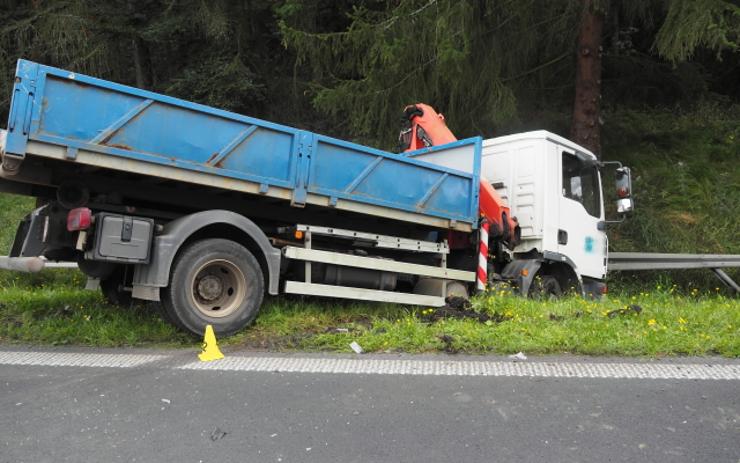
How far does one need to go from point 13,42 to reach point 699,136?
16.9m

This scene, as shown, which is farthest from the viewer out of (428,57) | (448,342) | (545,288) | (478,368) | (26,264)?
(428,57)

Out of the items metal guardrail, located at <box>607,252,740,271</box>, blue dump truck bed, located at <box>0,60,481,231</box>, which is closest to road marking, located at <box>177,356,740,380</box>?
blue dump truck bed, located at <box>0,60,481,231</box>

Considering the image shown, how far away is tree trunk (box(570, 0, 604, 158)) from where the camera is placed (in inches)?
453

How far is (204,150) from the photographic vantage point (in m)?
5.56

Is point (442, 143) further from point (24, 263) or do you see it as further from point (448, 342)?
point (24, 263)

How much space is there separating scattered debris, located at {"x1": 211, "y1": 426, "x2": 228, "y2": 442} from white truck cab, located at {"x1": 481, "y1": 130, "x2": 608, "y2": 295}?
5408mm

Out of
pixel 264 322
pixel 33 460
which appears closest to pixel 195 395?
pixel 33 460

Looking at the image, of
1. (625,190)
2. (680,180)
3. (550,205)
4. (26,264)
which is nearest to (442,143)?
(550,205)

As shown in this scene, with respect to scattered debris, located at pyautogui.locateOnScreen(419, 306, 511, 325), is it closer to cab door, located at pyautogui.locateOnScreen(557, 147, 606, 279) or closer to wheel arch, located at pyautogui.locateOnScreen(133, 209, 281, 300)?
wheel arch, located at pyautogui.locateOnScreen(133, 209, 281, 300)

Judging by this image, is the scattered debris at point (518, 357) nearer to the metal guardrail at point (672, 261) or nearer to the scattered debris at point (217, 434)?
the scattered debris at point (217, 434)

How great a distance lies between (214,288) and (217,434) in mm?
2477

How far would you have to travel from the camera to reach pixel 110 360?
513 centimetres

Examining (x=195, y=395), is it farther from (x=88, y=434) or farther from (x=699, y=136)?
(x=699, y=136)

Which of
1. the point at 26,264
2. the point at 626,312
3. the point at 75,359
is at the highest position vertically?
the point at 26,264
